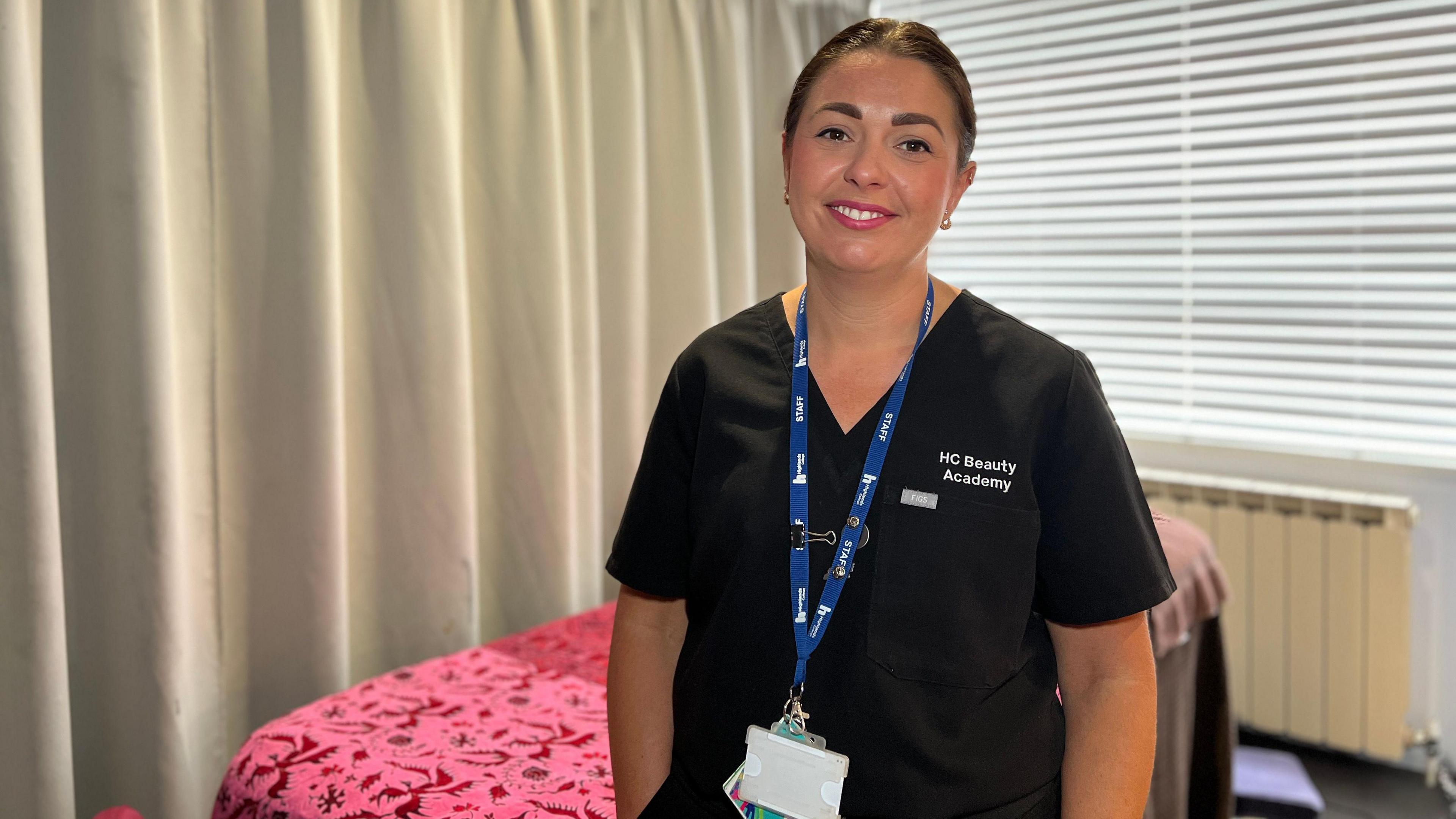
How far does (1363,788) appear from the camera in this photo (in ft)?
9.27

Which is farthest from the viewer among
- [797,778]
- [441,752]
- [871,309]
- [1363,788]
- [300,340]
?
[1363,788]

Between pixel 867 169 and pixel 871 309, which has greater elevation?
pixel 867 169

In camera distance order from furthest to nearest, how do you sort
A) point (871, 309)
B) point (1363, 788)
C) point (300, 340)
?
point (1363, 788) → point (300, 340) → point (871, 309)

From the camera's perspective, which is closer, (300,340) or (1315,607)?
(300,340)

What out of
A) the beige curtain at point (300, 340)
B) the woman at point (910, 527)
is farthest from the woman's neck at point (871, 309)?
the beige curtain at point (300, 340)

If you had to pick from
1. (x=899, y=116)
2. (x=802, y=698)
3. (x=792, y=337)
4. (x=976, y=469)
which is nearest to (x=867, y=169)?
(x=899, y=116)

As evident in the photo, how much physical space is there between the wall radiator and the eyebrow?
2.30 metres

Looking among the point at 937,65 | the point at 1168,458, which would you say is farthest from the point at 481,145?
the point at 1168,458

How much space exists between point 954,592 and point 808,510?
Result: 0.17 m

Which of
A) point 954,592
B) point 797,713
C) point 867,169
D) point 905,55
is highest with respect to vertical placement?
point 905,55

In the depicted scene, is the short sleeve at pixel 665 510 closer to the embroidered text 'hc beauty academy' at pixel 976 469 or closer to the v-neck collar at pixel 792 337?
the v-neck collar at pixel 792 337

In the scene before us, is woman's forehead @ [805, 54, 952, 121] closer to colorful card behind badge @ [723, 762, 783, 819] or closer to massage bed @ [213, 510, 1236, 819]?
colorful card behind badge @ [723, 762, 783, 819]

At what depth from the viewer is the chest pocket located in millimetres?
1009

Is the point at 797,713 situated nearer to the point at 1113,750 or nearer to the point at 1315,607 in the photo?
the point at 1113,750
